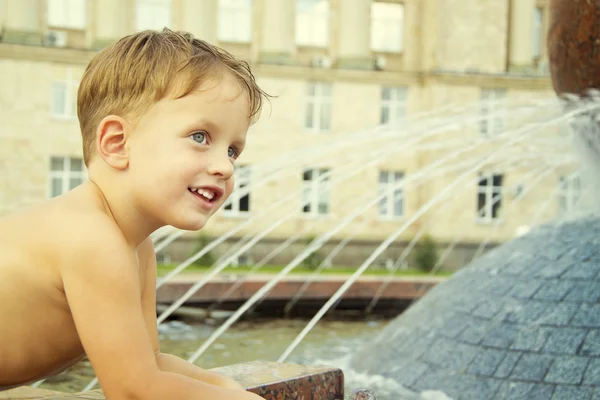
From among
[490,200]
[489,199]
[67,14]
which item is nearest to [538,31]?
[489,199]

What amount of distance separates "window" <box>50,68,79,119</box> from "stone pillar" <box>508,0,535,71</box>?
1443 centimetres

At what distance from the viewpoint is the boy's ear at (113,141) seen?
59.2 inches

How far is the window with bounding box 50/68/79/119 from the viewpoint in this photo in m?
24.1

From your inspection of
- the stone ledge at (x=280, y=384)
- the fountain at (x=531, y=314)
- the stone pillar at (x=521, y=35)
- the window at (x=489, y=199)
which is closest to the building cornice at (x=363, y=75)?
the stone pillar at (x=521, y=35)

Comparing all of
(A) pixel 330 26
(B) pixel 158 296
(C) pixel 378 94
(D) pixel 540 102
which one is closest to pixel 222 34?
(A) pixel 330 26

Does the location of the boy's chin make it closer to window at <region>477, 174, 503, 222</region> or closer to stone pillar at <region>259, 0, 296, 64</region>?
stone pillar at <region>259, 0, 296, 64</region>

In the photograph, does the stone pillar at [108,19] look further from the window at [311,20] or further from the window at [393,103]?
the window at [393,103]

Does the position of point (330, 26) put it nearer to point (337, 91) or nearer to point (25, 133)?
point (337, 91)

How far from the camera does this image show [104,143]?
1.52m

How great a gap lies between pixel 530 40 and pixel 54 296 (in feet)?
90.2

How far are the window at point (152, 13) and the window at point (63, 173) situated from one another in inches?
185

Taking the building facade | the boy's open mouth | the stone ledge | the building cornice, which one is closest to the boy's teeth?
the boy's open mouth

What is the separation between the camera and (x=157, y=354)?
1723 millimetres

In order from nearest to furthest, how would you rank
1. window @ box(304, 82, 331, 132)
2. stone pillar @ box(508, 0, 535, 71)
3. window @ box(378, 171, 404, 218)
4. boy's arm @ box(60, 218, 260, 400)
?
boy's arm @ box(60, 218, 260, 400), window @ box(304, 82, 331, 132), window @ box(378, 171, 404, 218), stone pillar @ box(508, 0, 535, 71)
